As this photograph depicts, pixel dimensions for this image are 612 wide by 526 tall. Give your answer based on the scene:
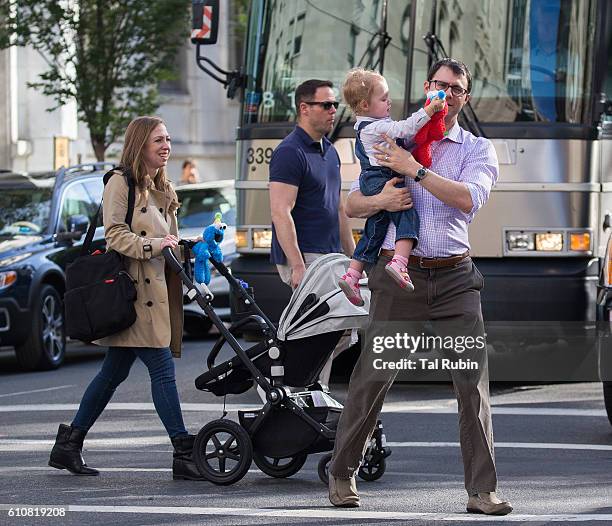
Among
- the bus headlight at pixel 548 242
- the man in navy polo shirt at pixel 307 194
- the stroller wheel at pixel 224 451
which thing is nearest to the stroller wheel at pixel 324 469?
the stroller wheel at pixel 224 451

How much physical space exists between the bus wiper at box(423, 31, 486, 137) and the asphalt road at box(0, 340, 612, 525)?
1863 mm

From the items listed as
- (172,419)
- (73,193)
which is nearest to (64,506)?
(172,419)

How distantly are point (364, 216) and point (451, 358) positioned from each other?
0.69 meters

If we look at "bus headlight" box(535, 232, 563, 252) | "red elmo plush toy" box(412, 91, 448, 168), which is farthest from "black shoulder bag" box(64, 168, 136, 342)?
"bus headlight" box(535, 232, 563, 252)

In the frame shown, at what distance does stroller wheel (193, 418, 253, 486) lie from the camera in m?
7.70

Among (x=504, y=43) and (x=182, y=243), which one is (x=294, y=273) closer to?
(x=182, y=243)

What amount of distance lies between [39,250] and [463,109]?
4.62 m

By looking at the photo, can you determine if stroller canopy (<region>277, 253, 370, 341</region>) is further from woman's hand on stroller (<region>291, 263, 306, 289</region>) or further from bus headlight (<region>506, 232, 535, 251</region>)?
bus headlight (<region>506, 232, 535, 251</region>)

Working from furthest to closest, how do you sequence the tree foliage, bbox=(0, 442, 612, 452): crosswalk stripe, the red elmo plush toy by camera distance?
the tree foliage, bbox=(0, 442, 612, 452): crosswalk stripe, the red elmo plush toy

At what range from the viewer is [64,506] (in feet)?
23.9

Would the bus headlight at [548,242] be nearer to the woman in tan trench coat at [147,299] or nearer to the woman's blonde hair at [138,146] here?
the woman in tan trench coat at [147,299]

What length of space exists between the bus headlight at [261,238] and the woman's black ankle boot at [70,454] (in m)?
4.02

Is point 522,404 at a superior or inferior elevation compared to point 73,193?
inferior

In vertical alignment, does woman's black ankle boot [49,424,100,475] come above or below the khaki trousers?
below
